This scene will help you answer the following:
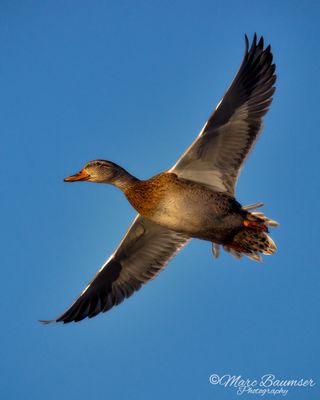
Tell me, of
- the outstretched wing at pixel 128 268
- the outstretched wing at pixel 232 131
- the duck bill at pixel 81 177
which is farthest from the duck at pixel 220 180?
the outstretched wing at pixel 128 268

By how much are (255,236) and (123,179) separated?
1713 mm

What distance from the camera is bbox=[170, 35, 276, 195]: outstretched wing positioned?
27.8ft

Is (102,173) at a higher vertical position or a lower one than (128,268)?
higher

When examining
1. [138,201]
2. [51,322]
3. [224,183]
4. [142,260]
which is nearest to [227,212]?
[224,183]

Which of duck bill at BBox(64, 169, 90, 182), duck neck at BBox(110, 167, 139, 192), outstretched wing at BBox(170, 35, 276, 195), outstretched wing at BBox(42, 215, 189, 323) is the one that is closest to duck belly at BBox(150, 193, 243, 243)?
outstretched wing at BBox(170, 35, 276, 195)

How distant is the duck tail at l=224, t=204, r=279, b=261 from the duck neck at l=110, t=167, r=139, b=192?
1.36 meters

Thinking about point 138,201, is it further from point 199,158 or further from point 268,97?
point 268,97

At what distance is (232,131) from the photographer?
28.0 ft

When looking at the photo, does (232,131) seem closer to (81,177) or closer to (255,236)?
(255,236)

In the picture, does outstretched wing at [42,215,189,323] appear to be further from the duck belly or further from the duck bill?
the duck belly

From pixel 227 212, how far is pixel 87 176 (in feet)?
6.13

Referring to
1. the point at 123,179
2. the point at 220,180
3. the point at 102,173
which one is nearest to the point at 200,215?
the point at 220,180

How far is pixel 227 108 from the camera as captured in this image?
27.9 feet

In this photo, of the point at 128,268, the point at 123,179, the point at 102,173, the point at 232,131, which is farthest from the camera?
the point at 128,268
